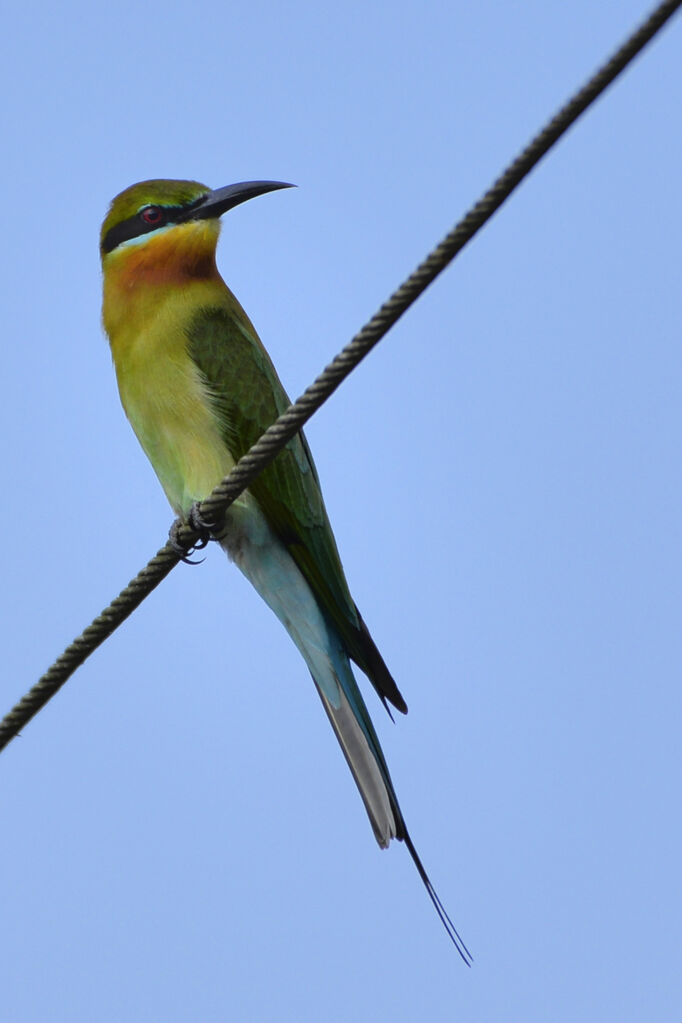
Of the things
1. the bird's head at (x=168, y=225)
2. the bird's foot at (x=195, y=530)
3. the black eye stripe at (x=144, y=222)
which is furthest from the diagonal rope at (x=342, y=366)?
the black eye stripe at (x=144, y=222)

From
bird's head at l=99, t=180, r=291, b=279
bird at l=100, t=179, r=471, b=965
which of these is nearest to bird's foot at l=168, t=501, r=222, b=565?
bird at l=100, t=179, r=471, b=965

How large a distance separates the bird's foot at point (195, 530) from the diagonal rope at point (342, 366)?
0.40 meters

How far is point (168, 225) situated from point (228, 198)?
0.71 feet

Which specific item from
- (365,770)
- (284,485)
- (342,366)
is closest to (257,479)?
(284,485)

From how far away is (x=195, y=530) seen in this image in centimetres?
352

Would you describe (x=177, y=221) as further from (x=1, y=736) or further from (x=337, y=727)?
(x=1, y=736)

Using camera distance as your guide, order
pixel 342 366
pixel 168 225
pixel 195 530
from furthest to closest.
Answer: pixel 168 225
pixel 195 530
pixel 342 366

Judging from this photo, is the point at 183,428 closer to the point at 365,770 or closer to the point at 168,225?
the point at 168,225

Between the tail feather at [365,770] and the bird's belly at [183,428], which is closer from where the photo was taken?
the tail feather at [365,770]

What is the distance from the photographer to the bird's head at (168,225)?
4.11 m

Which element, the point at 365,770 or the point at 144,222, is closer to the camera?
the point at 365,770

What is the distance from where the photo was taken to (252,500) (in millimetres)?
3779

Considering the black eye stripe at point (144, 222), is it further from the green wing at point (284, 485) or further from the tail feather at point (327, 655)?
→ the tail feather at point (327, 655)

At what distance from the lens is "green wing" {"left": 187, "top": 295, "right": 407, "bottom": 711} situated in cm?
378
